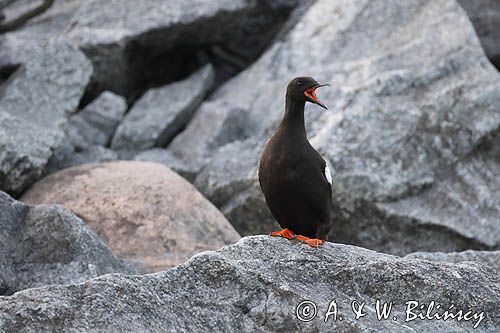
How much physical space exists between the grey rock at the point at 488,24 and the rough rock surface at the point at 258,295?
8948 mm

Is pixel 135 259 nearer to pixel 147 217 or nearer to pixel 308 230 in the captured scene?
pixel 147 217

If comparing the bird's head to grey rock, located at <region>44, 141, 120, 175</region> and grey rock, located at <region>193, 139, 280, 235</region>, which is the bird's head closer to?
grey rock, located at <region>193, 139, 280, 235</region>

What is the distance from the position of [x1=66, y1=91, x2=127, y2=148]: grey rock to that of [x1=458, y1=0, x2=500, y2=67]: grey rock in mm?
5496

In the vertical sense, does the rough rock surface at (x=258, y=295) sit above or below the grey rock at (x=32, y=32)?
above

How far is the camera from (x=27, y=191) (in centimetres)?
1058

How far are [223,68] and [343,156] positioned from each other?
15.4ft

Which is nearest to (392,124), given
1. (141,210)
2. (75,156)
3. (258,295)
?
(141,210)

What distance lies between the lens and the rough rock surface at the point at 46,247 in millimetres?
7395

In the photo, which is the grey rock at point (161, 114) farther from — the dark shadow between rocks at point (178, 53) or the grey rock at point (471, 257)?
the grey rock at point (471, 257)

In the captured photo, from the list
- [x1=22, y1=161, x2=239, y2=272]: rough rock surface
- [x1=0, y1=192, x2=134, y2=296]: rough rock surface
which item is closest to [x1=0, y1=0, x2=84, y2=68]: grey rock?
[x1=22, y1=161, x2=239, y2=272]: rough rock surface

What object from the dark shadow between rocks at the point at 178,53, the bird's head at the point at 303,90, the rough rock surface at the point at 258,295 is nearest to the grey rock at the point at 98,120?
the dark shadow between rocks at the point at 178,53

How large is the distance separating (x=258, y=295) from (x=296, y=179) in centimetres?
175

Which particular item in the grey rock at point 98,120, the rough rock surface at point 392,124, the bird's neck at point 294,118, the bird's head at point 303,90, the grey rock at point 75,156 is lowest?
the rough rock surface at point 392,124

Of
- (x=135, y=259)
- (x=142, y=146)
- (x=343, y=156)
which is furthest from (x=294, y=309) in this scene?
(x=142, y=146)
